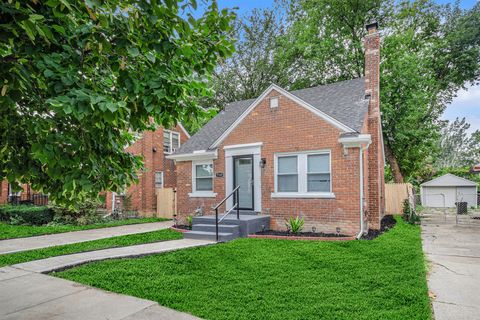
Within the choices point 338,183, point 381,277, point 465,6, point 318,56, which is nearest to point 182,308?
point 381,277

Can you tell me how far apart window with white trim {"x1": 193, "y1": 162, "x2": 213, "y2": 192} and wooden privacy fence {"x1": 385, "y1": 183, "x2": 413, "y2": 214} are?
31.6ft

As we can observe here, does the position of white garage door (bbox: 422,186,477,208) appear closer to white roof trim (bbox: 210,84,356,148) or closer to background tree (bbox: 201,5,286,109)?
background tree (bbox: 201,5,286,109)

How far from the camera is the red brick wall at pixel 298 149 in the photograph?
9.70m

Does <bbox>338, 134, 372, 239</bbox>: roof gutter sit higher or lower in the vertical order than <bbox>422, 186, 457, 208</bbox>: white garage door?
higher

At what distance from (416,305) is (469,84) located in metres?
25.1

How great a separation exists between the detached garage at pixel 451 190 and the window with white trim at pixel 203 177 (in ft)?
46.2

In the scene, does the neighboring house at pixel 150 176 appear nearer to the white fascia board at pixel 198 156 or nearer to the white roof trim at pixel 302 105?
the white fascia board at pixel 198 156

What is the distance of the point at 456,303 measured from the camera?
4594 mm

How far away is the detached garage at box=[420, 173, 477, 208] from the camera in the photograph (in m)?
20.1

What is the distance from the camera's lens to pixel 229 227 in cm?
991

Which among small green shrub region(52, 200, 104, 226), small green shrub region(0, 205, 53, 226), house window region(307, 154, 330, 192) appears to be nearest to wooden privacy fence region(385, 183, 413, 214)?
house window region(307, 154, 330, 192)

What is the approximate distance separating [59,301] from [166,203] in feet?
42.3

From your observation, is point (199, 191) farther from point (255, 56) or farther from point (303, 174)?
point (255, 56)

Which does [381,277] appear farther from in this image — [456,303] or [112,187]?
[112,187]
